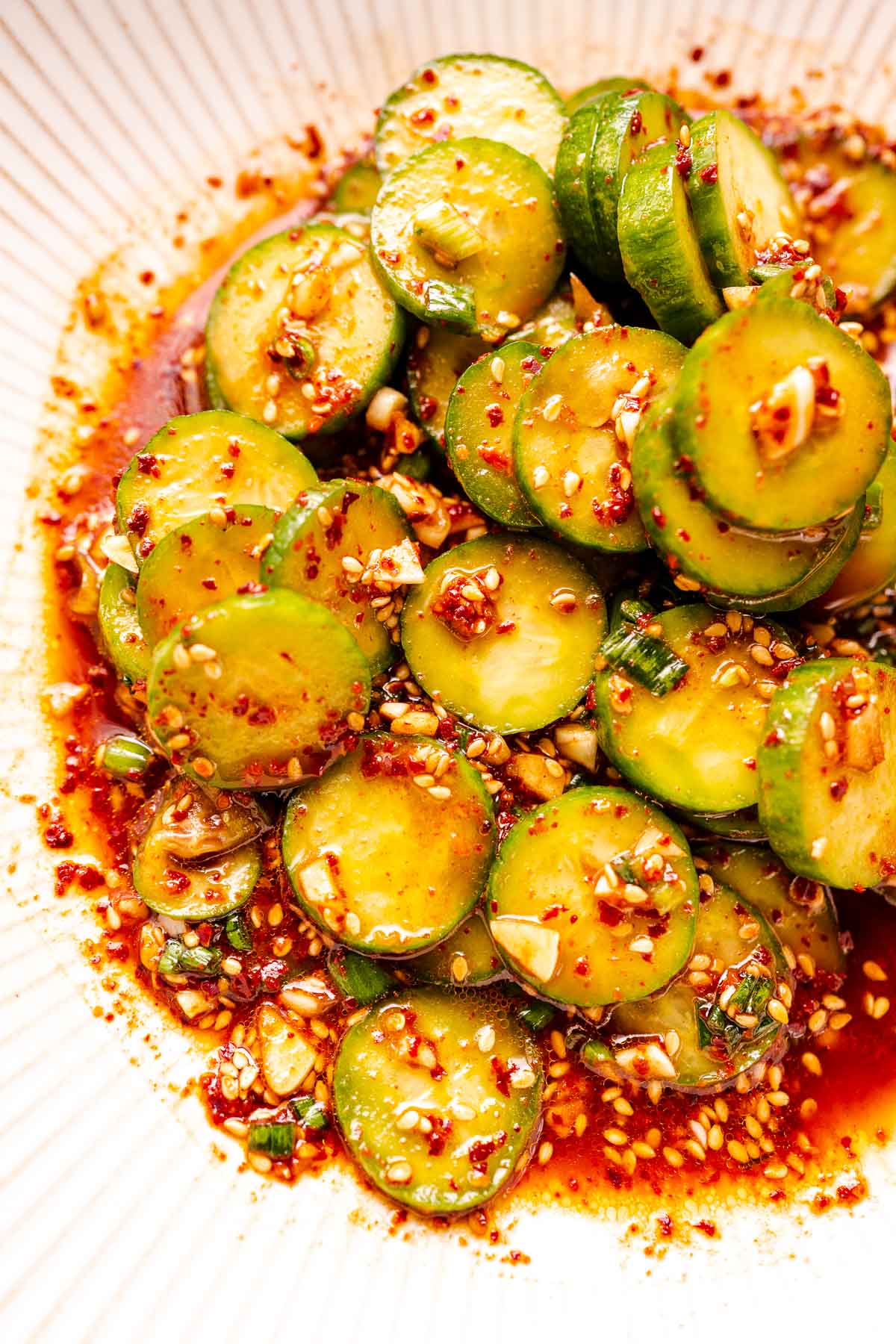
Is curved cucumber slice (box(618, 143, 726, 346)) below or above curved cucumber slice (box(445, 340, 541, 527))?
above

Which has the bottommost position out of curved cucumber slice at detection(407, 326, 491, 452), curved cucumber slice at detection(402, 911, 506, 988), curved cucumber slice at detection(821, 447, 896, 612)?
curved cucumber slice at detection(402, 911, 506, 988)

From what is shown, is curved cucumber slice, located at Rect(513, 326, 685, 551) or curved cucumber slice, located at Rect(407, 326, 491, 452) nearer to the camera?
curved cucumber slice, located at Rect(513, 326, 685, 551)

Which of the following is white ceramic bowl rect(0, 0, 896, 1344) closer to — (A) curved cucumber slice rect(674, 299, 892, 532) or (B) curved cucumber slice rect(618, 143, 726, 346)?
(B) curved cucumber slice rect(618, 143, 726, 346)

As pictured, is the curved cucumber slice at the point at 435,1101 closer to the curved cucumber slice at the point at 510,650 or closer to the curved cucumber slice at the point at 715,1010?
the curved cucumber slice at the point at 715,1010

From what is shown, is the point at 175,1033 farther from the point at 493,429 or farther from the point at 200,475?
the point at 493,429

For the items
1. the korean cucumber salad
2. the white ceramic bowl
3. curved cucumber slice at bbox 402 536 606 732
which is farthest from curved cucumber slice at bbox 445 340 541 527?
the white ceramic bowl

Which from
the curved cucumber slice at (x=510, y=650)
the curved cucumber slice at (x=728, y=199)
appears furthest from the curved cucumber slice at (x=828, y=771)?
the curved cucumber slice at (x=728, y=199)

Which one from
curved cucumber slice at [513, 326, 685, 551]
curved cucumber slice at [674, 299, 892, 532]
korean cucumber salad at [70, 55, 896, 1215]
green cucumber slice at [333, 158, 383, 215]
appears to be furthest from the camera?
green cucumber slice at [333, 158, 383, 215]
